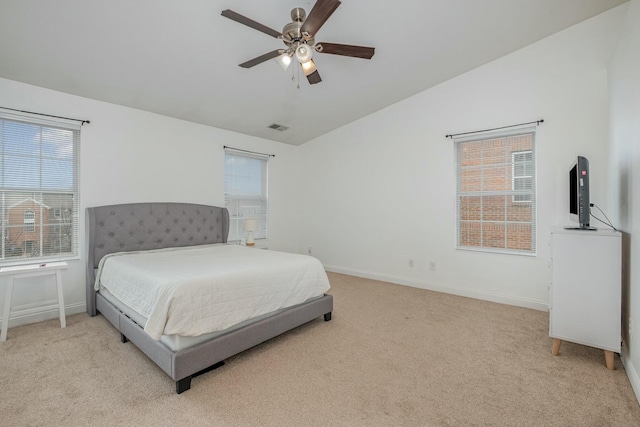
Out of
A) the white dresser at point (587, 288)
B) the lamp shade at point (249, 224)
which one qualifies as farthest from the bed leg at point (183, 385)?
the lamp shade at point (249, 224)

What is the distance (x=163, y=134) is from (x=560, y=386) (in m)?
4.89

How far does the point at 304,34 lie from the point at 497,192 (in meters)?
3.13

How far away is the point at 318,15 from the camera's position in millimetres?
1995

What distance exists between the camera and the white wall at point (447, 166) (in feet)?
10.4

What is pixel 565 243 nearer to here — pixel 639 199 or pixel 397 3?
pixel 639 199

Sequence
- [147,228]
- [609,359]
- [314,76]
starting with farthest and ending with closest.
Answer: [147,228] → [314,76] → [609,359]

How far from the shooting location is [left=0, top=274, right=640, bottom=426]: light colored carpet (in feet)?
5.43

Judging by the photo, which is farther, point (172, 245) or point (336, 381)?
point (172, 245)

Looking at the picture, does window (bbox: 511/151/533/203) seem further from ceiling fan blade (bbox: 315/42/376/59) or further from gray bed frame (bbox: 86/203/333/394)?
gray bed frame (bbox: 86/203/333/394)

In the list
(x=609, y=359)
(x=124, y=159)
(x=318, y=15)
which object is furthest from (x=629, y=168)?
(x=124, y=159)

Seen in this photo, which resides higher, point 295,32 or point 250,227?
A: point 295,32

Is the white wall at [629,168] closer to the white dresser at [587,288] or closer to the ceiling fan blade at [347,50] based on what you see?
the white dresser at [587,288]

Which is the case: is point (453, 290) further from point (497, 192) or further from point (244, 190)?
A: point (244, 190)

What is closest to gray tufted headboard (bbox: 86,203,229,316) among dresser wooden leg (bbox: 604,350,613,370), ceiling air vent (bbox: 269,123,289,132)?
ceiling air vent (bbox: 269,123,289,132)
